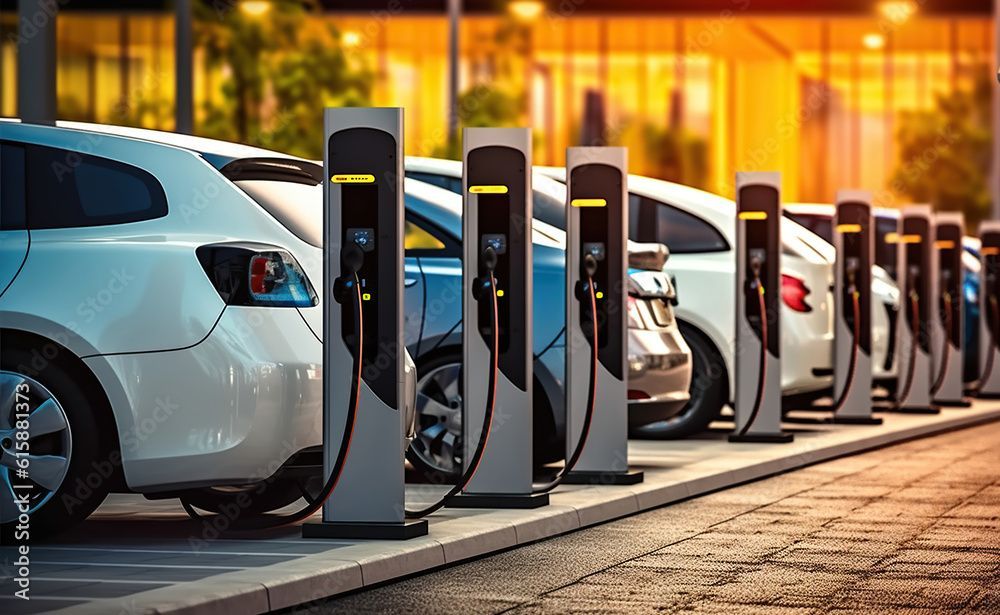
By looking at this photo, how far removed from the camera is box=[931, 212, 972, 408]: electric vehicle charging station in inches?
766

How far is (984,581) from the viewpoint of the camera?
313 inches

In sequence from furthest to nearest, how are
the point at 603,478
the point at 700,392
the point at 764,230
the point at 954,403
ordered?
the point at 954,403 → the point at 700,392 → the point at 764,230 → the point at 603,478

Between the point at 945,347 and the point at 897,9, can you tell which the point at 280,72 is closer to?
the point at 945,347

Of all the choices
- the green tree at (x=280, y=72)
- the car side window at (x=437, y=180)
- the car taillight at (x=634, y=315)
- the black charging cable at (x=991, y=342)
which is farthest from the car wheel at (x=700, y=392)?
the green tree at (x=280, y=72)

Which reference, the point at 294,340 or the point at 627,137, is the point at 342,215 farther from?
the point at 627,137

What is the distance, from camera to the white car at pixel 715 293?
14688 millimetres

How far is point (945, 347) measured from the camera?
63.6ft

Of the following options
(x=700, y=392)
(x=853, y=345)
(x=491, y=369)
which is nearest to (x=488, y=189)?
(x=491, y=369)

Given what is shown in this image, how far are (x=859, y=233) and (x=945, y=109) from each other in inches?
1373

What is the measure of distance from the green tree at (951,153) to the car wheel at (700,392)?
34.4 meters

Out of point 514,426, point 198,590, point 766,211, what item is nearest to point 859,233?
point 766,211

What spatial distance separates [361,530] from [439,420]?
2.44m

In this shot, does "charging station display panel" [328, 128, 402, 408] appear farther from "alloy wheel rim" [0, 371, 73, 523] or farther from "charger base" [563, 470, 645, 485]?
"charger base" [563, 470, 645, 485]

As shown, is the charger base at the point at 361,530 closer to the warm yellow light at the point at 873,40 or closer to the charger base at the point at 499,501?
the charger base at the point at 499,501
